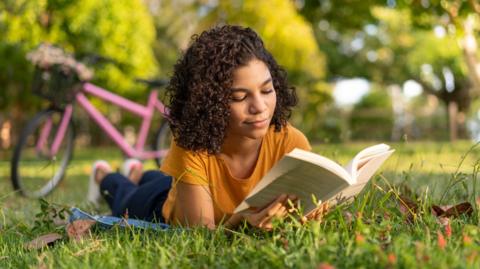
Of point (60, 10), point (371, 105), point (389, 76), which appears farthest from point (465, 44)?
point (371, 105)

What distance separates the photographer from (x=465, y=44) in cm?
937

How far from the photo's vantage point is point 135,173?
4.02 metres

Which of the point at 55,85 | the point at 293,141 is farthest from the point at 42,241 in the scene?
the point at 55,85

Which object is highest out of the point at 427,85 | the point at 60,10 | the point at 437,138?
the point at 60,10

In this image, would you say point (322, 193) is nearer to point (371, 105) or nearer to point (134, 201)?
point (134, 201)

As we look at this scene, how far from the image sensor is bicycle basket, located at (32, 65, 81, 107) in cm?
555

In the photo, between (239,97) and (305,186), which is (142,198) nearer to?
(239,97)

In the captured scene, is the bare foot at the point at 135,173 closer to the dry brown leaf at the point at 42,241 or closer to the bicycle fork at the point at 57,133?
the dry brown leaf at the point at 42,241

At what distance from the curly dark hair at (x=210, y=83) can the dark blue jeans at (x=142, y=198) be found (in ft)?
1.94

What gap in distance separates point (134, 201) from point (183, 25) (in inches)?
978

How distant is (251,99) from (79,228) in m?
0.84

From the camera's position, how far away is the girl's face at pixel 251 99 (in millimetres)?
2250

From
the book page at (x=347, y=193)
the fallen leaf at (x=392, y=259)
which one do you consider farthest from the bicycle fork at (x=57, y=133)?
the fallen leaf at (x=392, y=259)

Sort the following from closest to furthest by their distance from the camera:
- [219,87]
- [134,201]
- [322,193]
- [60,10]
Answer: [322,193] → [219,87] → [134,201] → [60,10]
